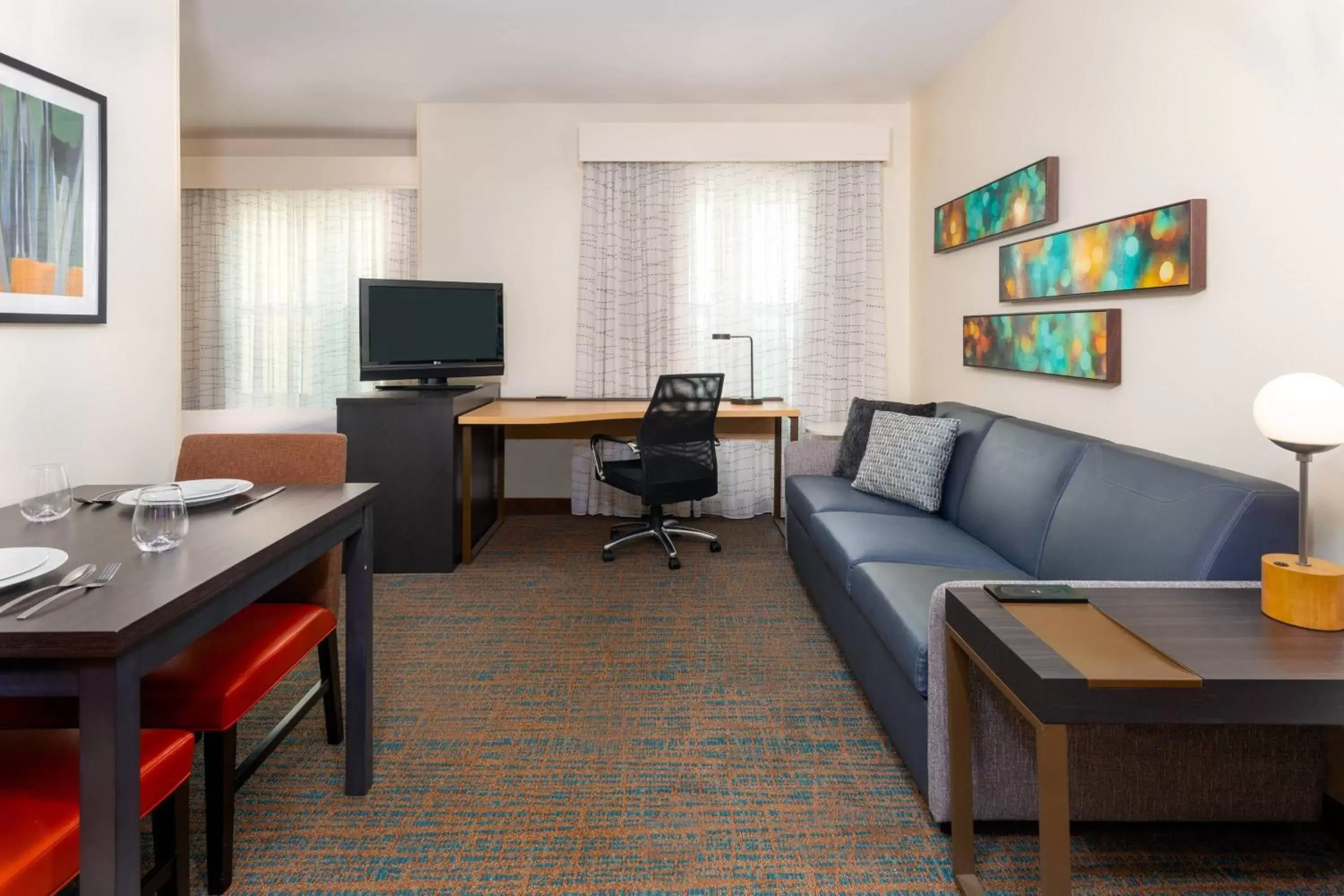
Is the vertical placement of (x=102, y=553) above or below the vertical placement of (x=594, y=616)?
above

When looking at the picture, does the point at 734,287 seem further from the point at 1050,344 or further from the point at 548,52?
the point at 1050,344

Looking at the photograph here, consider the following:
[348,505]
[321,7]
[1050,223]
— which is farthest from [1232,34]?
[321,7]

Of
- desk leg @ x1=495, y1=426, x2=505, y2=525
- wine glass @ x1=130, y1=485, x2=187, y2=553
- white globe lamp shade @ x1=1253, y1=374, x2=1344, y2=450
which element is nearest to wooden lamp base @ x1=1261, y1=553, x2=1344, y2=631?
white globe lamp shade @ x1=1253, y1=374, x2=1344, y2=450

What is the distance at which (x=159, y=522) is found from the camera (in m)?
1.40

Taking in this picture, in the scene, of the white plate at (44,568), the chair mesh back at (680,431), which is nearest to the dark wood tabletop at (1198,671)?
the white plate at (44,568)

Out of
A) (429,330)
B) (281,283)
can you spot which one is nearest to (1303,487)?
(429,330)

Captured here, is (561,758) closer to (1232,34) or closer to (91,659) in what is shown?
(91,659)

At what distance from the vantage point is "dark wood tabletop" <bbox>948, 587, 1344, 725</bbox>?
1153 millimetres

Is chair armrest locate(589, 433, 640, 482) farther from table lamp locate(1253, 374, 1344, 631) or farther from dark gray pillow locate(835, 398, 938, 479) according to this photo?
table lamp locate(1253, 374, 1344, 631)

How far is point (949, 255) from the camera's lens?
4.31 m

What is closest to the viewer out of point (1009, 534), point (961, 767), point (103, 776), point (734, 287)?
point (103, 776)

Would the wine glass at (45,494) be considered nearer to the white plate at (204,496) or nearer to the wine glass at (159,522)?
the white plate at (204,496)

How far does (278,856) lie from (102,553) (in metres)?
0.79

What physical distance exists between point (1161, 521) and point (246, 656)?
7.04ft
